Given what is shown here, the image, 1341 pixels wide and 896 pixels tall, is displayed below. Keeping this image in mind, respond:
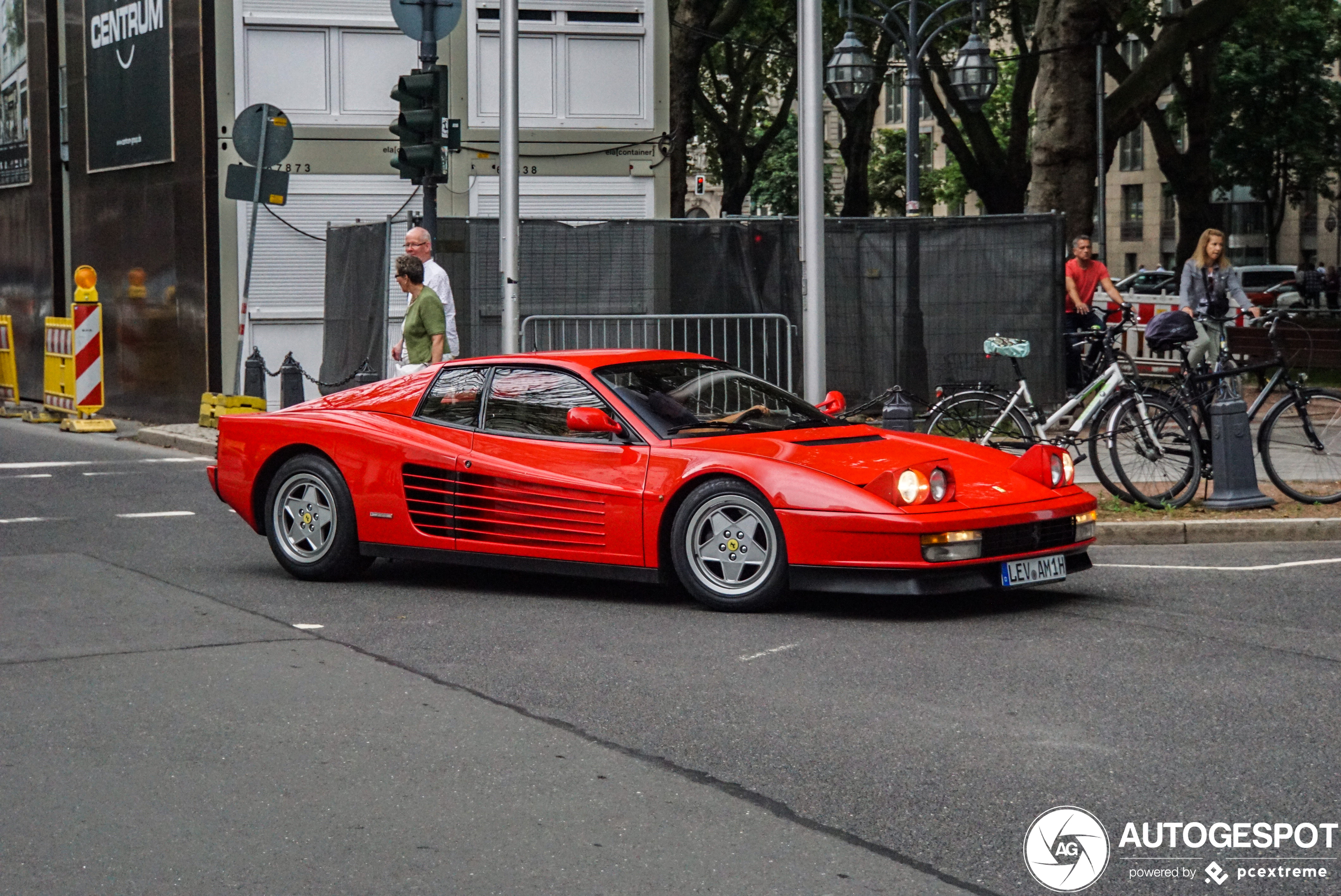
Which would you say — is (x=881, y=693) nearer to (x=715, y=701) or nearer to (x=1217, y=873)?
(x=715, y=701)

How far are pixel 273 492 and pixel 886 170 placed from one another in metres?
70.9

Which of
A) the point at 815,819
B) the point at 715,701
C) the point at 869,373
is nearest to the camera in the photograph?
the point at 815,819

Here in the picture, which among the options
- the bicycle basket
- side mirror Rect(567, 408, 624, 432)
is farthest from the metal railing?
side mirror Rect(567, 408, 624, 432)

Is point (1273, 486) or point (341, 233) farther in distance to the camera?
point (341, 233)

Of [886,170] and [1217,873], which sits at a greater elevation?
[886,170]

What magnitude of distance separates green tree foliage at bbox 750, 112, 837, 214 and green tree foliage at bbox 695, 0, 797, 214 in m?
31.1

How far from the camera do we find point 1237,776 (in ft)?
16.6

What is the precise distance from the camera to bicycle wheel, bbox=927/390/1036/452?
41.1 ft

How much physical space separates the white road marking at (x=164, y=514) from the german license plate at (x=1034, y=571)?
20.9ft

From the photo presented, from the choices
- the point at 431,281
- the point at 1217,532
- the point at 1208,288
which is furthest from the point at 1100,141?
the point at 1217,532

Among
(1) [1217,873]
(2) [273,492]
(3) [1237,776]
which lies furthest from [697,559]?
(1) [1217,873]

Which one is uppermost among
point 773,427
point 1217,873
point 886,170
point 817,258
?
point 886,170

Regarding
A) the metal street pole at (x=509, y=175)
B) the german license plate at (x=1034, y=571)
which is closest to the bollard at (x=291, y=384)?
the metal street pole at (x=509, y=175)

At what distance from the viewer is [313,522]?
919cm
